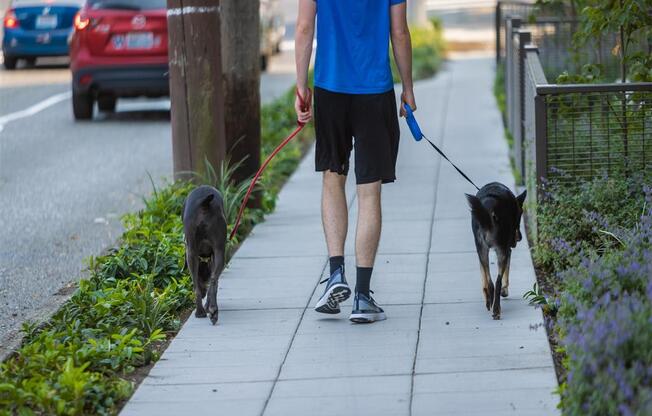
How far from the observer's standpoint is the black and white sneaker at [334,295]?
686 cm

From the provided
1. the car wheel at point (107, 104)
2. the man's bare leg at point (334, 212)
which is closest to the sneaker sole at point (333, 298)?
the man's bare leg at point (334, 212)

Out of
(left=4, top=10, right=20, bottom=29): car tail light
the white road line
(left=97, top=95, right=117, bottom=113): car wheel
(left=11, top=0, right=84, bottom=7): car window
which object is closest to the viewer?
the white road line

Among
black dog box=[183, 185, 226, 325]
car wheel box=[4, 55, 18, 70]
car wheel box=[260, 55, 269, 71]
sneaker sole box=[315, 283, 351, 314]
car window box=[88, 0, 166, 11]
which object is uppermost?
car window box=[88, 0, 166, 11]

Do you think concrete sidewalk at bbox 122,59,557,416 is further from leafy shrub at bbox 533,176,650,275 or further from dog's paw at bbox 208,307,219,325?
leafy shrub at bbox 533,176,650,275

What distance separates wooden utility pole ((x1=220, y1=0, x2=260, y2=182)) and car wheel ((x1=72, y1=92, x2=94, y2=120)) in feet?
24.4

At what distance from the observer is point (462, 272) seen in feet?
26.0

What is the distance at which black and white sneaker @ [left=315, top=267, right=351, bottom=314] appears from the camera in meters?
6.86

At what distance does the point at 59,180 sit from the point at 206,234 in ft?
20.8

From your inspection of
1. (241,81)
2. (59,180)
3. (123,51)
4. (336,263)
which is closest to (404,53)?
(336,263)

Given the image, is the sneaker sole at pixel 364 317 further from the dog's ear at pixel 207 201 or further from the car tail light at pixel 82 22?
the car tail light at pixel 82 22

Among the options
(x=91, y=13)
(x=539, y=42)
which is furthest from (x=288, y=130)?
(x=91, y=13)

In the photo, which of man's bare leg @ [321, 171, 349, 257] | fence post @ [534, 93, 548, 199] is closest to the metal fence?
fence post @ [534, 93, 548, 199]

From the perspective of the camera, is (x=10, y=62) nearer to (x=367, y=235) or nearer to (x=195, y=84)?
(x=195, y=84)

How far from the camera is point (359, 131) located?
6.88 m
